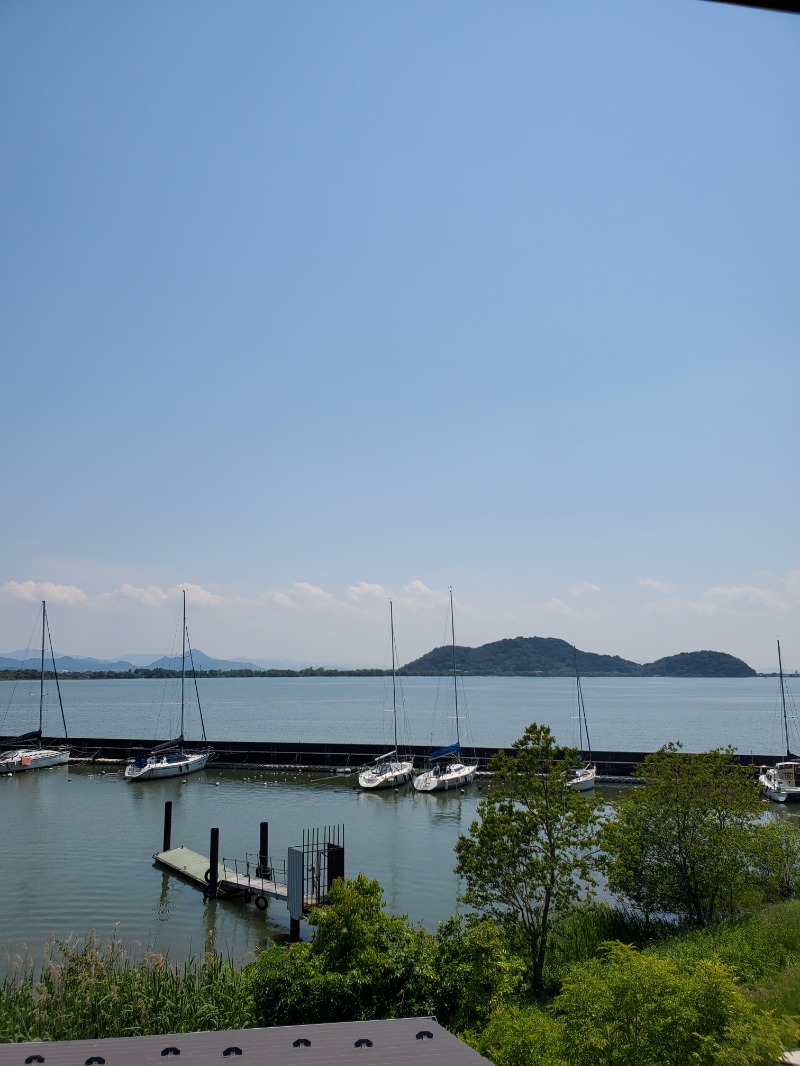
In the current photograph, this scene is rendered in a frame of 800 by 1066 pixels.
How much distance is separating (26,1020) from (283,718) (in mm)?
118288

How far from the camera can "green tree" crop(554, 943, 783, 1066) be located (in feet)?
35.4

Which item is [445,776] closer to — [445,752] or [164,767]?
[445,752]

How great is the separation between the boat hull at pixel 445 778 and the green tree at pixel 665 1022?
4147cm

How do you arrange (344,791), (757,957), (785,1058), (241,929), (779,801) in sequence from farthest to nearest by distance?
(344,791) → (779,801) → (241,929) → (757,957) → (785,1058)

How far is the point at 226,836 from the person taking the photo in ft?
133

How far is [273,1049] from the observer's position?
31.8 ft

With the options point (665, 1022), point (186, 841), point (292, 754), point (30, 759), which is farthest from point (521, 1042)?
point (30, 759)

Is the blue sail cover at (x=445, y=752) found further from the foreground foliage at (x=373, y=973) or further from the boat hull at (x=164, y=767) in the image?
the foreground foliage at (x=373, y=973)

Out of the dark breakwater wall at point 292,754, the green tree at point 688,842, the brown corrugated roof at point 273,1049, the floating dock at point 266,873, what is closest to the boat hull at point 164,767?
the dark breakwater wall at point 292,754

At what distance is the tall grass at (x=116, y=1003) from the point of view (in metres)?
14.5

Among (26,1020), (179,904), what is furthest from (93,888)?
(26,1020)

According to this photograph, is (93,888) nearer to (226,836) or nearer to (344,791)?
(226,836)

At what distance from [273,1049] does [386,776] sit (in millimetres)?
46580

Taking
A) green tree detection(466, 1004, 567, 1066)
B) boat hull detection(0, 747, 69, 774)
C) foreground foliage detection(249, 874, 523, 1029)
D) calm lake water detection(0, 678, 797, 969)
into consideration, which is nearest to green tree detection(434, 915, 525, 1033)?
foreground foliage detection(249, 874, 523, 1029)
